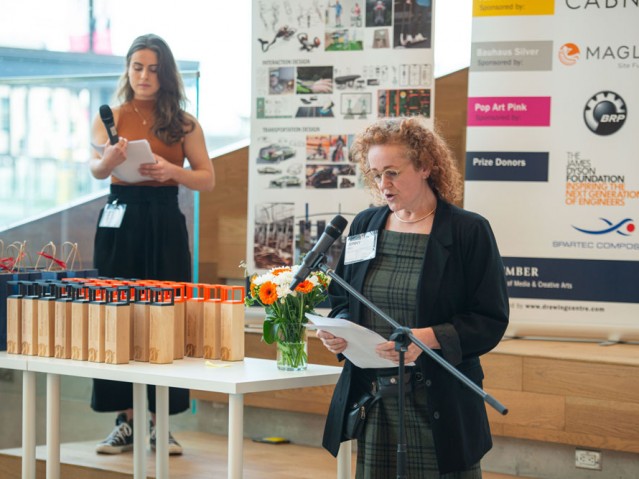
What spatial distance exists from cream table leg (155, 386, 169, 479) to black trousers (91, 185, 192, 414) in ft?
1.98

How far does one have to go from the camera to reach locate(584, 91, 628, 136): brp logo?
4844 mm

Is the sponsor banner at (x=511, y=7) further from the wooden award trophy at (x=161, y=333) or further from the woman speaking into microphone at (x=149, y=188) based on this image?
the wooden award trophy at (x=161, y=333)

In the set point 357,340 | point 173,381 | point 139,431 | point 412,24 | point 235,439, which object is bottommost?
point 139,431

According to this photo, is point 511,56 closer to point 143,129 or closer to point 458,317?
point 143,129

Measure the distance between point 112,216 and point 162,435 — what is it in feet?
3.68

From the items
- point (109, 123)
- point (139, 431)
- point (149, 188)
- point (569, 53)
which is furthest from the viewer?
point (569, 53)

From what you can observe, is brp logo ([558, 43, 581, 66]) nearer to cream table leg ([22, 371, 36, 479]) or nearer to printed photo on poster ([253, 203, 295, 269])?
printed photo on poster ([253, 203, 295, 269])

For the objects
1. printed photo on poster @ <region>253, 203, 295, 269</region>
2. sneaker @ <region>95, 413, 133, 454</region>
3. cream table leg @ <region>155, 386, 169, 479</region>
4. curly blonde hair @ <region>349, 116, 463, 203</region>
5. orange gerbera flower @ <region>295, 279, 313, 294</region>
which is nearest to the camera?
curly blonde hair @ <region>349, 116, 463, 203</region>

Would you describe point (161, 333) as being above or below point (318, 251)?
below

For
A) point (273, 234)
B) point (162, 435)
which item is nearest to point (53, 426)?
point (162, 435)

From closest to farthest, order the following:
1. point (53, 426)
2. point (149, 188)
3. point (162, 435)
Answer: point (53, 426) < point (162, 435) < point (149, 188)

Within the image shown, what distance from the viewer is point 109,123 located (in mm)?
4250

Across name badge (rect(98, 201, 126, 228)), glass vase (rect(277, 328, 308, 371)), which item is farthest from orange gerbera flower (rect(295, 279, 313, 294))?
name badge (rect(98, 201, 126, 228))

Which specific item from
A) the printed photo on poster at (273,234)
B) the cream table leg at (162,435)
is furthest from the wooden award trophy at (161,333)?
the printed photo on poster at (273,234)
